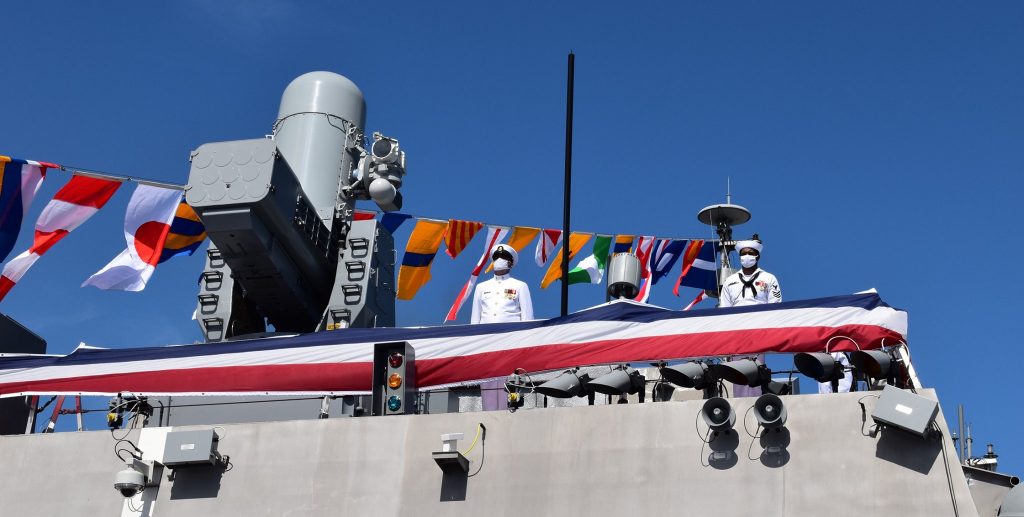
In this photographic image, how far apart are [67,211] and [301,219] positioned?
3.41 m

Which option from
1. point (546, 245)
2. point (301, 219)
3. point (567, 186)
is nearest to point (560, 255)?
point (546, 245)

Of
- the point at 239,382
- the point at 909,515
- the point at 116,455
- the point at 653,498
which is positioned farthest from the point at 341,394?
the point at 909,515

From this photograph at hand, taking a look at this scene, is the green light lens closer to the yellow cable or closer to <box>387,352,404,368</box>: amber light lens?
<box>387,352,404,368</box>: amber light lens

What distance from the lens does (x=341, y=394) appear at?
9.86 meters

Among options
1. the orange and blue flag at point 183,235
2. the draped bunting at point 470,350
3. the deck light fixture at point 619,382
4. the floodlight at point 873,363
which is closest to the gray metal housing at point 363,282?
the draped bunting at point 470,350

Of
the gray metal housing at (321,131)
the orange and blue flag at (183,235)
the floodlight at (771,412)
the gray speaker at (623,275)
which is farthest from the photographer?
the orange and blue flag at (183,235)

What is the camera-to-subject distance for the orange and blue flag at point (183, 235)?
14.0m

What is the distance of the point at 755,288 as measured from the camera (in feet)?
36.4

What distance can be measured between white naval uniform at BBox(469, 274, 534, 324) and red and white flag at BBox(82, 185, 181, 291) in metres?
3.90

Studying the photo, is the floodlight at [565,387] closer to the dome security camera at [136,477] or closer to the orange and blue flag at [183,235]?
the dome security camera at [136,477]

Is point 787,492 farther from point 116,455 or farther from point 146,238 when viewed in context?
point 146,238

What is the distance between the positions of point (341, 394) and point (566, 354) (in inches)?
68.8

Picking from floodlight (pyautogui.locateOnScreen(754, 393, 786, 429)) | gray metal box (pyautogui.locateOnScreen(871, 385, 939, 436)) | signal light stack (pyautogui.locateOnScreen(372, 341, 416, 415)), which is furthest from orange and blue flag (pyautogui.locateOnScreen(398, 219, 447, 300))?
gray metal box (pyautogui.locateOnScreen(871, 385, 939, 436))

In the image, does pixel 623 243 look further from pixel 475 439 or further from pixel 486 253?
pixel 475 439
